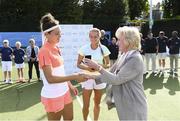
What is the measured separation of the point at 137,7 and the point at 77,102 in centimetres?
5107

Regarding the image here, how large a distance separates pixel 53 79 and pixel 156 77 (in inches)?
425

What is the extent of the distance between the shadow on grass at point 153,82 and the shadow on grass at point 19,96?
12.0ft

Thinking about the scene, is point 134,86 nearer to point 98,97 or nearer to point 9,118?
point 98,97

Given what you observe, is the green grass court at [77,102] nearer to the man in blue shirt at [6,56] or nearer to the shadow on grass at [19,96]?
the shadow on grass at [19,96]

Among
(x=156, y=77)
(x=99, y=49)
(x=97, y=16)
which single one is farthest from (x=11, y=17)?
(x=99, y=49)

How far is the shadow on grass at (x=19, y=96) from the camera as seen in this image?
9641 mm

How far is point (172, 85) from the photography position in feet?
41.9

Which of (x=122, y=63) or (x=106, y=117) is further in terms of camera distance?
(x=106, y=117)

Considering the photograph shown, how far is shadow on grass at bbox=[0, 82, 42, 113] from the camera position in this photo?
965cm

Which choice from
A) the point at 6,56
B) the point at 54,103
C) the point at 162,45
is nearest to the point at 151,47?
the point at 162,45

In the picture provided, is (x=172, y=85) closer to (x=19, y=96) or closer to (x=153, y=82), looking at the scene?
(x=153, y=82)

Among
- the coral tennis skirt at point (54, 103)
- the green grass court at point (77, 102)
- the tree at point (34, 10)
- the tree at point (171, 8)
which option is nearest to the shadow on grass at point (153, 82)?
the green grass court at point (77, 102)

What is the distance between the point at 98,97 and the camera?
6.69 m

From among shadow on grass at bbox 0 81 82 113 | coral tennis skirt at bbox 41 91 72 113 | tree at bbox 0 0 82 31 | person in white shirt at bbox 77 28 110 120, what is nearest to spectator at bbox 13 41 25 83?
shadow on grass at bbox 0 81 82 113
